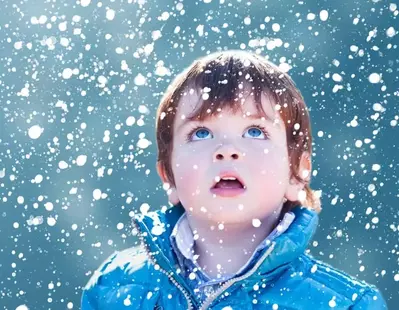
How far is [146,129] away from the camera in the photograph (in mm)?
6480

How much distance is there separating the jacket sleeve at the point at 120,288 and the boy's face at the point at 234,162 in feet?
0.91

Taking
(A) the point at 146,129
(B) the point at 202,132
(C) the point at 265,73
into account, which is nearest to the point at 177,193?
(B) the point at 202,132

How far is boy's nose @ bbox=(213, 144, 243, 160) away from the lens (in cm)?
296

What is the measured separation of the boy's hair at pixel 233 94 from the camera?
3092 millimetres

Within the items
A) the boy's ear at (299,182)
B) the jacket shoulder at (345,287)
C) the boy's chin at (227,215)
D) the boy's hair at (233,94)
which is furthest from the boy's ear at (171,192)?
the jacket shoulder at (345,287)

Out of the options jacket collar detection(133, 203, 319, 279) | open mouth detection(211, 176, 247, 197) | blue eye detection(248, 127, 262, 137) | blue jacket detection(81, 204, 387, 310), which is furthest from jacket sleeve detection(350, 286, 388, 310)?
blue eye detection(248, 127, 262, 137)

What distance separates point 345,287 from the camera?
119 inches

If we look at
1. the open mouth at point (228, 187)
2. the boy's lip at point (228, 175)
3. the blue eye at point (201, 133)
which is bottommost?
the open mouth at point (228, 187)

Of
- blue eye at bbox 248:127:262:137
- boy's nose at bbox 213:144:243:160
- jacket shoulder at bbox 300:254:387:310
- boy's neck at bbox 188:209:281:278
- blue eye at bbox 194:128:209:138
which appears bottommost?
jacket shoulder at bbox 300:254:387:310

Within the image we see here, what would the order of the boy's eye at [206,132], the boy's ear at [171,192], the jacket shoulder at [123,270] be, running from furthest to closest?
the boy's ear at [171,192]
the jacket shoulder at [123,270]
the boy's eye at [206,132]

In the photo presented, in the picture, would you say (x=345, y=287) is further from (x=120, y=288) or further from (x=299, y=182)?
(x=120, y=288)

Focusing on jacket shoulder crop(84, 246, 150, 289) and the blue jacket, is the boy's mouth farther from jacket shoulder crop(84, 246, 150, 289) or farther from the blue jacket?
jacket shoulder crop(84, 246, 150, 289)

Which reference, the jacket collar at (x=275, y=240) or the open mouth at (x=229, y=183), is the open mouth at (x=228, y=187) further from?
the jacket collar at (x=275, y=240)

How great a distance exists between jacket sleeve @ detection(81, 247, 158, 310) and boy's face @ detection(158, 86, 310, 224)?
278 mm
